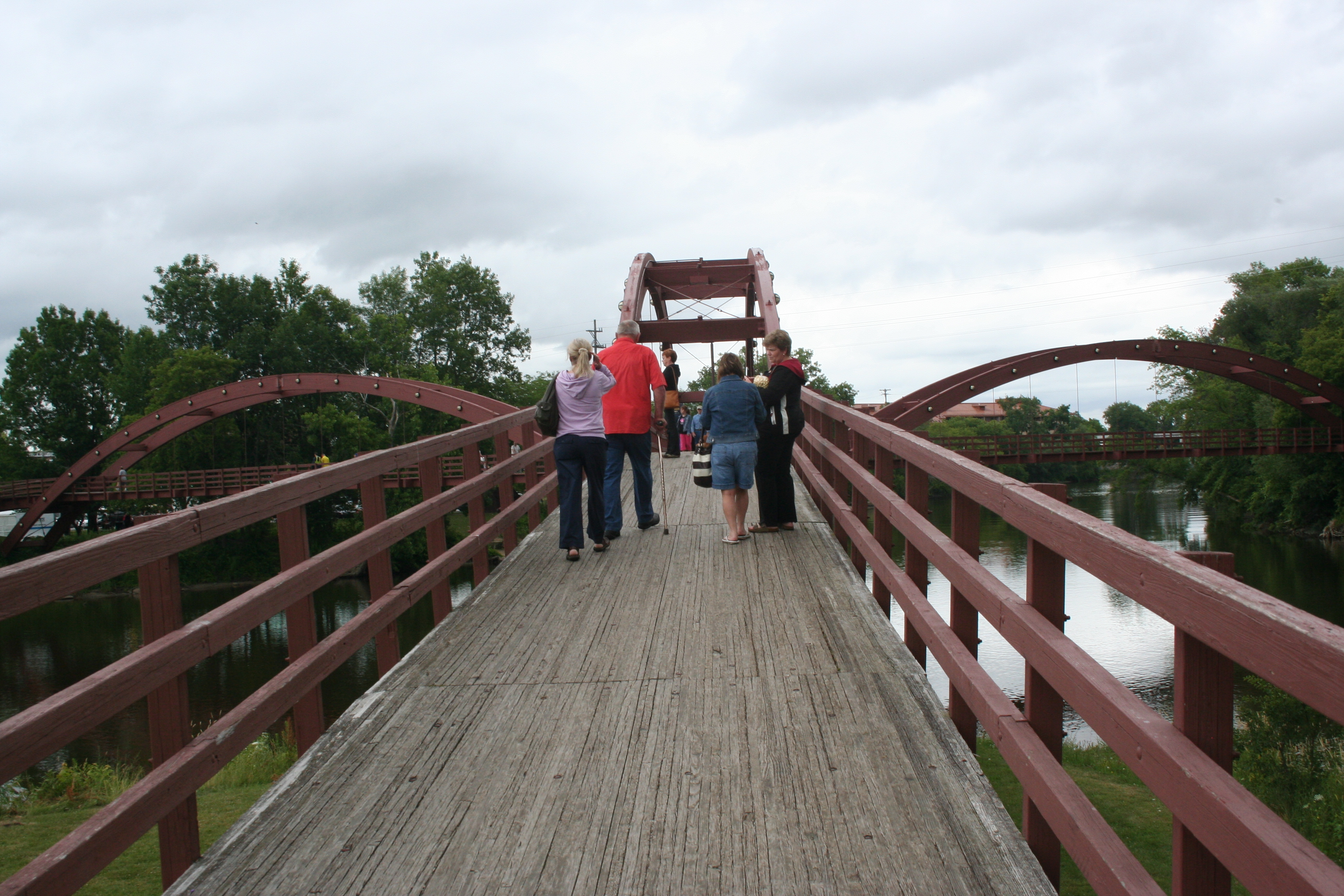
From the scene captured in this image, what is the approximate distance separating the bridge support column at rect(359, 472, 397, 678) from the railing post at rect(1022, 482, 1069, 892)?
288 centimetres

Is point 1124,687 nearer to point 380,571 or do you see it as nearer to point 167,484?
point 380,571

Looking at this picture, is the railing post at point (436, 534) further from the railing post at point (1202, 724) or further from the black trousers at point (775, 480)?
the railing post at point (1202, 724)

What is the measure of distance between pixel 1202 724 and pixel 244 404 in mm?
34936

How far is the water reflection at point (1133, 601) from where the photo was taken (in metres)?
21.1

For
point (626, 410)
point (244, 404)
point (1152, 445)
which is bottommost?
point (1152, 445)

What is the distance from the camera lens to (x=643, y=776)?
3045 millimetres

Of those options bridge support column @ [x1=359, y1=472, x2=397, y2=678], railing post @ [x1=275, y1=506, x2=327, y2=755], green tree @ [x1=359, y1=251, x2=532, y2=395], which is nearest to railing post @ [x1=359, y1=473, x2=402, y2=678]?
bridge support column @ [x1=359, y1=472, x2=397, y2=678]

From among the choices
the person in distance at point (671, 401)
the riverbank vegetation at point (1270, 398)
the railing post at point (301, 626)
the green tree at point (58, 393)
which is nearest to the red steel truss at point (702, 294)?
the person in distance at point (671, 401)

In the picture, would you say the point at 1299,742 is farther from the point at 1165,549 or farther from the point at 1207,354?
the point at 1207,354

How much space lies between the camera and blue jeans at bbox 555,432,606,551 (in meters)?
6.25

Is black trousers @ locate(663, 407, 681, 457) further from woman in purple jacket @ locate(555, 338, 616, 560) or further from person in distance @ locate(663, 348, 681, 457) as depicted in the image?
woman in purple jacket @ locate(555, 338, 616, 560)

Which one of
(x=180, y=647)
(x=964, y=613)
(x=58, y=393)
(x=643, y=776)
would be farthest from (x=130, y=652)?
(x=58, y=393)

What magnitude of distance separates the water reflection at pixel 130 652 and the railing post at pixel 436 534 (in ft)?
29.4

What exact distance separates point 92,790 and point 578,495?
7236 millimetres
